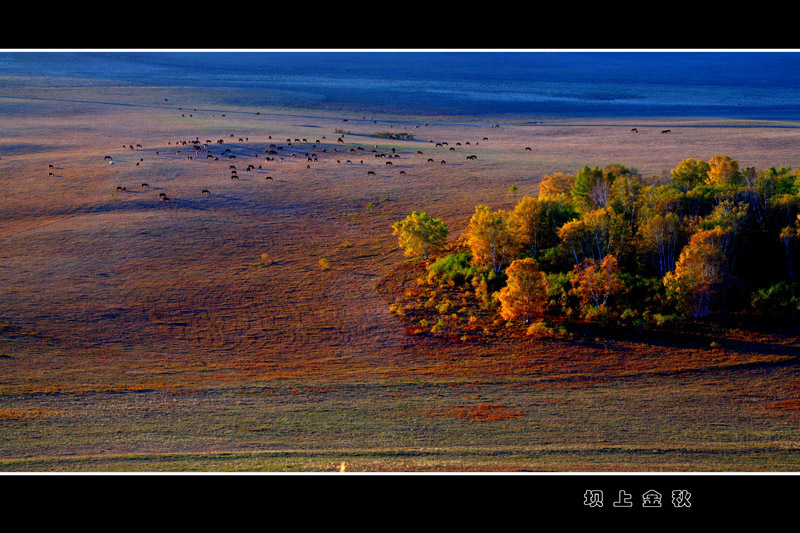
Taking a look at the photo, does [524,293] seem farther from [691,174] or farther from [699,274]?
[691,174]

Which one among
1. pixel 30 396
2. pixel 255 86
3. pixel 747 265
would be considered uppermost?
pixel 255 86

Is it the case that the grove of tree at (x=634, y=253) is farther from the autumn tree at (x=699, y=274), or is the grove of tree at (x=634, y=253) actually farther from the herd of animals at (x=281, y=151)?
the herd of animals at (x=281, y=151)

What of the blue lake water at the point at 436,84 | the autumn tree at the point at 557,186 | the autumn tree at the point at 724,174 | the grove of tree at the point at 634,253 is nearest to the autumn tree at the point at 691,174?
the grove of tree at the point at 634,253

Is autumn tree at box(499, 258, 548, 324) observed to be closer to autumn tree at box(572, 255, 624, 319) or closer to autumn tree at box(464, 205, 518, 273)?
autumn tree at box(572, 255, 624, 319)

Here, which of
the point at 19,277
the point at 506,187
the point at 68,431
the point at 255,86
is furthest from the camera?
the point at 255,86

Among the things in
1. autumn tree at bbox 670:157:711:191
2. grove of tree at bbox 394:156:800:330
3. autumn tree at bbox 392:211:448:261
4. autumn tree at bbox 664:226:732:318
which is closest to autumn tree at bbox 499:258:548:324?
grove of tree at bbox 394:156:800:330

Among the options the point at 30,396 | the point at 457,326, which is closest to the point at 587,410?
the point at 457,326

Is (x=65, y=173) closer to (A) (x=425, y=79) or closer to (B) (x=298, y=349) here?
(B) (x=298, y=349)

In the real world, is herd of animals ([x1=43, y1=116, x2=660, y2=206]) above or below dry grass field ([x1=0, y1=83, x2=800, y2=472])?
above
